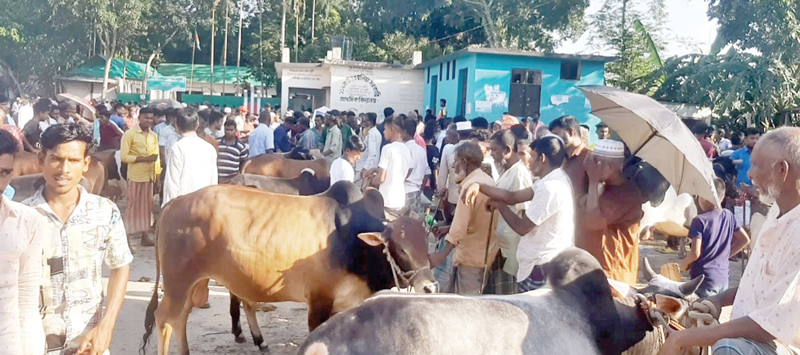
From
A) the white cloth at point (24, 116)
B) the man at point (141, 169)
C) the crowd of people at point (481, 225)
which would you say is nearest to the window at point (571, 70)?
the crowd of people at point (481, 225)

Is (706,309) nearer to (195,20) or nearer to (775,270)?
(775,270)

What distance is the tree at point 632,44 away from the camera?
25.6m

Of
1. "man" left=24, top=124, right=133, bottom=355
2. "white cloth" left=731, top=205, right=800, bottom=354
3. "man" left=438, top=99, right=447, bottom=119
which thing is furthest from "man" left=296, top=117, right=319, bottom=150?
"white cloth" left=731, top=205, right=800, bottom=354

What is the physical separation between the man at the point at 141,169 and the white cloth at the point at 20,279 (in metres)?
6.53

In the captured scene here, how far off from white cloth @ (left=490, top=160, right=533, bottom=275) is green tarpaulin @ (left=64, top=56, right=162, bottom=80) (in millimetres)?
38675

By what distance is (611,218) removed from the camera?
4734mm

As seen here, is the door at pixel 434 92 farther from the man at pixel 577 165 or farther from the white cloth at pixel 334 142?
the man at pixel 577 165

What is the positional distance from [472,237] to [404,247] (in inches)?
26.8

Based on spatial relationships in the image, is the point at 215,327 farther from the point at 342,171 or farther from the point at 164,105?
the point at 164,105

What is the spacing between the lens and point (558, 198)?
14.8ft

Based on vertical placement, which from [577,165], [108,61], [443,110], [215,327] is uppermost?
[108,61]

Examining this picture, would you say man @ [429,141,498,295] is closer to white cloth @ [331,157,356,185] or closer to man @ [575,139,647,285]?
man @ [575,139,647,285]

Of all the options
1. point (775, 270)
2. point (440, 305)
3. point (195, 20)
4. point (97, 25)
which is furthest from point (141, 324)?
point (195, 20)

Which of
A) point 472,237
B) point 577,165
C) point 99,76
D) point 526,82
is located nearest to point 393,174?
point 472,237
